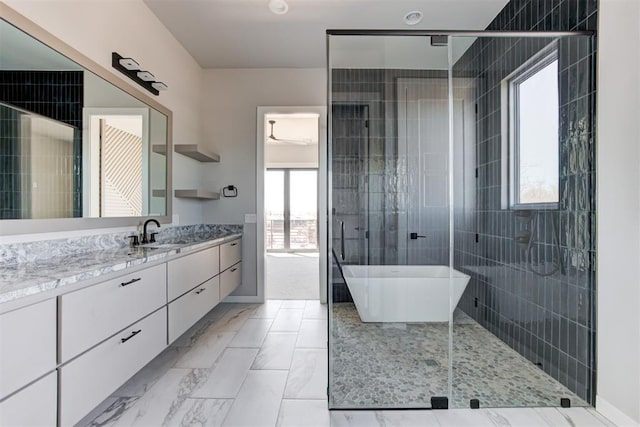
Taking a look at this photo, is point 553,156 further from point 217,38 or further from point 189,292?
point 217,38

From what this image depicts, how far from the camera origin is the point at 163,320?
6.66ft

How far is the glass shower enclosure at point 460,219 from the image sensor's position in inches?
73.5

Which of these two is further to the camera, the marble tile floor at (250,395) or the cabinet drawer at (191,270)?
the cabinet drawer at (191,270)

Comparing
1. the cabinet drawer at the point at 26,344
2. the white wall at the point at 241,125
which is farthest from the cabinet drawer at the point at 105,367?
the white wall at the point at 241,125

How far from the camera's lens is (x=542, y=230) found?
80.4 inches

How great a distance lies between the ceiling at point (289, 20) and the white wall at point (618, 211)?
1.24 meters

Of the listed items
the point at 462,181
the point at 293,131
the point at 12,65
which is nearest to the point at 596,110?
the point at 462,181

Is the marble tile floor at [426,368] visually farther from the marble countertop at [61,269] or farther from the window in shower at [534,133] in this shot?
the marble countertop at [61,269]

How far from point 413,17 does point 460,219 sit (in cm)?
184

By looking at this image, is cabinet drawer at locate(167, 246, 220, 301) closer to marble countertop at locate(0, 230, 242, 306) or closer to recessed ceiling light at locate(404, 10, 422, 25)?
marble countertop at locate(0, 230, 242, 306)

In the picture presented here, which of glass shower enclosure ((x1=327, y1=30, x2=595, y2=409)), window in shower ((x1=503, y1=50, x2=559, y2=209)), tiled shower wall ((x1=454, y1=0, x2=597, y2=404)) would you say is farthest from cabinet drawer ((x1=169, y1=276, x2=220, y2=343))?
window in shower ((x1=503, y1=50, x2=559, y2=209))

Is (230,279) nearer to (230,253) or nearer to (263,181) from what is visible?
(230,253)

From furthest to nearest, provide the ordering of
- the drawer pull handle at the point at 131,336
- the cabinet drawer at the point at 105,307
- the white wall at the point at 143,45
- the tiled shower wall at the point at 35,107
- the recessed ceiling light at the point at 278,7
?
1. the recessed ceiling light at the point at 278,7
2. the white wall at the point at 143,45
3. the drawer pull handle at the point at 131,336
4. the tiled shower wall at the point at 35,107
5. the cabinet drawer at the point at 105,307

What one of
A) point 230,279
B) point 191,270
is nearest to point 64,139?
point 191,270
